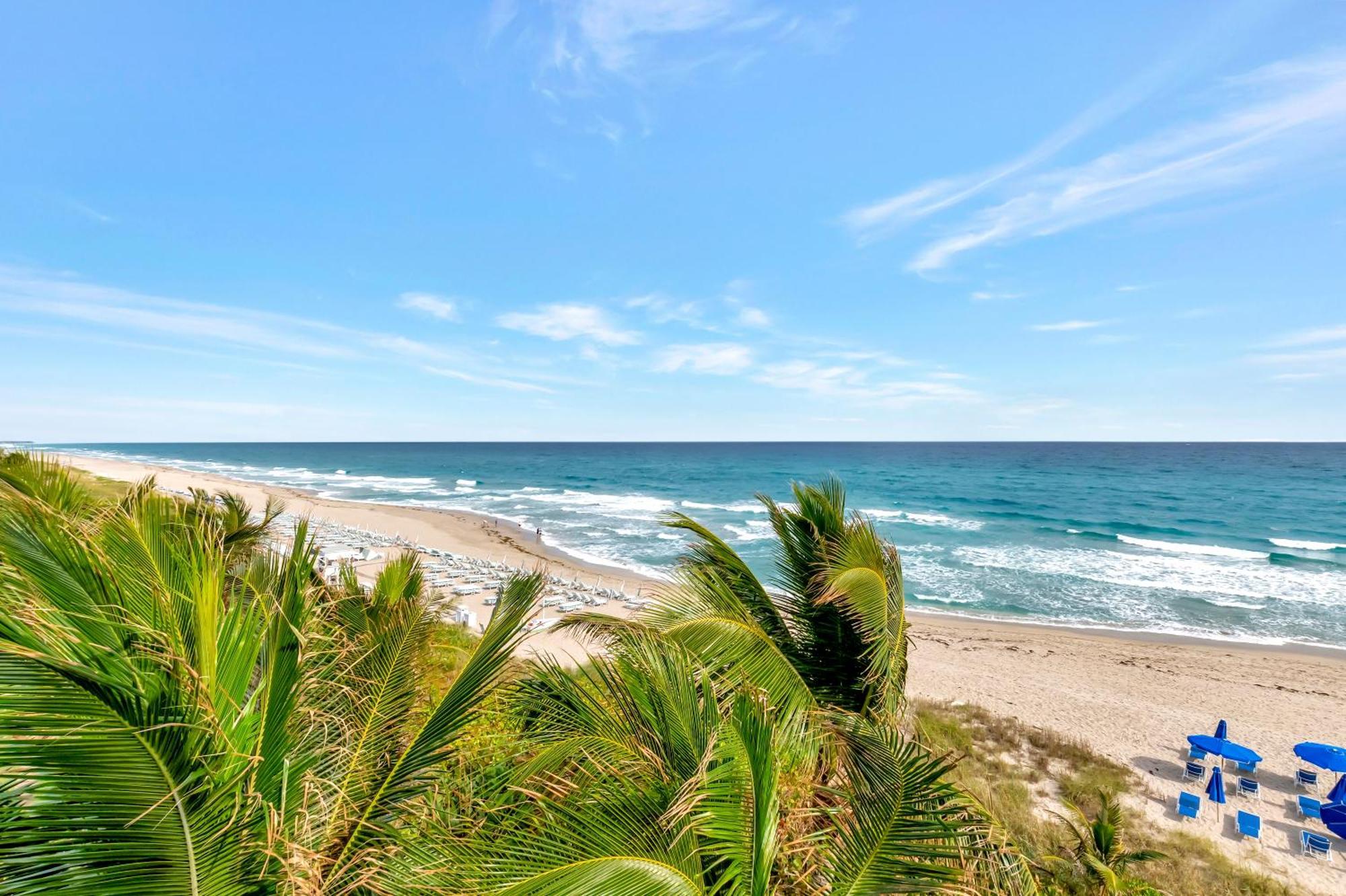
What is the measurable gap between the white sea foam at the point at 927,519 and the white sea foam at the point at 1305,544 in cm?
1542

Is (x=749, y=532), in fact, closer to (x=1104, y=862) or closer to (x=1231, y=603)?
(x=1231, y=603)

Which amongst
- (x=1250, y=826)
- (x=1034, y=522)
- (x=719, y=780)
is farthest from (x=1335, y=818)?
(x=1034, y=522)

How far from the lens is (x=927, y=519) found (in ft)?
139

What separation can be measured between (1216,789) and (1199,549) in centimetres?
3002

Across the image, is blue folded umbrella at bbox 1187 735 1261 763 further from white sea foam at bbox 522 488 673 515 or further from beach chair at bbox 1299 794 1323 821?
white sea foam at bbox 522 488 673 515

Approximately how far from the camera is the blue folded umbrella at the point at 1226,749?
10.2 m

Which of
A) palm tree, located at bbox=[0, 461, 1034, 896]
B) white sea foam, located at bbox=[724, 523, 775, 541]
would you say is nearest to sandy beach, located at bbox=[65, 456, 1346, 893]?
palm tree, located at bbox=[0, 461, 1034, 896]

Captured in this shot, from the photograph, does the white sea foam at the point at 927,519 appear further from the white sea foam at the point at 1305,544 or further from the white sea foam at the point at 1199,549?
the white sea foam at the point at 1305,544

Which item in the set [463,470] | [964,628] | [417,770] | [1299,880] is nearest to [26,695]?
[417,770]

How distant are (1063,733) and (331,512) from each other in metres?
41.2

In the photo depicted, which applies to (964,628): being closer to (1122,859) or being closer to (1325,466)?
(1122,859)

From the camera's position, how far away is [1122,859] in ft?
18.9

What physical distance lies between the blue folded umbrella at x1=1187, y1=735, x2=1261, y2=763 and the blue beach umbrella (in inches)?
23.4

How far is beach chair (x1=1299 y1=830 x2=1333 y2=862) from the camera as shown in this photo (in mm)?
8375
